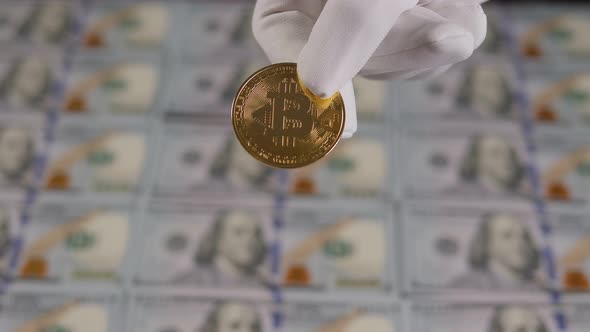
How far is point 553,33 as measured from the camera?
147 centimetres

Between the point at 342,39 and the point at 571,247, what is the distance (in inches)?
33.3

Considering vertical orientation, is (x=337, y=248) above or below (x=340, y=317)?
above

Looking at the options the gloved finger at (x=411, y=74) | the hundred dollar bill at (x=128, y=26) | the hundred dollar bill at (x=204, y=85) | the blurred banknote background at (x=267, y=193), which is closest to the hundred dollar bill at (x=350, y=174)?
the blurred banknote background at (x=267, y=193)

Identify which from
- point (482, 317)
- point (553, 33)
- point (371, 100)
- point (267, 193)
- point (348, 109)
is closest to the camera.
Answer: point (348, 109)

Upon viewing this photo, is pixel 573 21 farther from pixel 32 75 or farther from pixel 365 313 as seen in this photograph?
pixel 32 75

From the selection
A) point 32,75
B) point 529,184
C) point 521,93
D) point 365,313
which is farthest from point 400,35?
point 32,75

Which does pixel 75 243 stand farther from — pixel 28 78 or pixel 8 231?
pixel 28 78

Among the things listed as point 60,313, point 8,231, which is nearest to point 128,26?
point 8,231

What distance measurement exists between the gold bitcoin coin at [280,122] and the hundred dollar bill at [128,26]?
3.00 ft

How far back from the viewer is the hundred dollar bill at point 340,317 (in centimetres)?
109

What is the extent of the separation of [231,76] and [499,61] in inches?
22.2

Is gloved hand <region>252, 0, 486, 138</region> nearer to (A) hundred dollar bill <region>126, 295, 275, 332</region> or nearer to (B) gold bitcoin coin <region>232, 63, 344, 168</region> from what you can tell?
(B) gold bitcoin coin <region>232, 63, 344, 168</region>

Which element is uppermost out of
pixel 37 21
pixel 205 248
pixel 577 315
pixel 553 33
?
pixel 37 21

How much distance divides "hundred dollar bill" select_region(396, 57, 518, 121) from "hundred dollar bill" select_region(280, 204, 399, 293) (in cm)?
25
